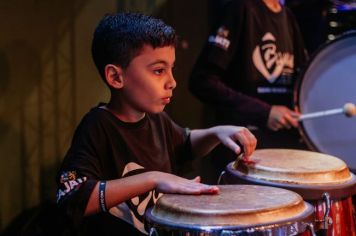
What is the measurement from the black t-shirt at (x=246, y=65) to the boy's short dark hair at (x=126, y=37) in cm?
73

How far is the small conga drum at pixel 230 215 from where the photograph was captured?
1.07 meters

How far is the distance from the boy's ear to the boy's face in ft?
0.05

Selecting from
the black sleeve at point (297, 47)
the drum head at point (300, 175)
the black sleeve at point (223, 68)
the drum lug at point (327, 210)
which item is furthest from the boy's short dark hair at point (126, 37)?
the black sleeve at point (297, 47)

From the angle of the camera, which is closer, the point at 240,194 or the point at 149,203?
the point at 240,194

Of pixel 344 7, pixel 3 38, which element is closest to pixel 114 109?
pixel 3 38

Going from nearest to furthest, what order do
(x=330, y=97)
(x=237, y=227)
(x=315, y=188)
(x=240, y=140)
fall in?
1. (x=237, y=227)
2. (x=315, y=188)
3. (x=240, y=140)
4. (x=330, y=97)

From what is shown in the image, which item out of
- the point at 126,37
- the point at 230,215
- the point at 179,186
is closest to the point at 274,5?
the point at 126,37

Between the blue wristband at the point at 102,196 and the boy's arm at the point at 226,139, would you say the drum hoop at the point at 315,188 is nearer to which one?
the boy's arm at the point at 226,139

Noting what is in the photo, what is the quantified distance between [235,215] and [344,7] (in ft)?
5.25

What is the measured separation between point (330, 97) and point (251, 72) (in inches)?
12.5

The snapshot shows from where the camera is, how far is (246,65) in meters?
2.21

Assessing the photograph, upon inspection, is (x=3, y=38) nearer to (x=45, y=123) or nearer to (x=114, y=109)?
(x=45, y=123)

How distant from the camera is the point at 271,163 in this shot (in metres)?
1.52

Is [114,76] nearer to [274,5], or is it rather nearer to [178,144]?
[178,144]
